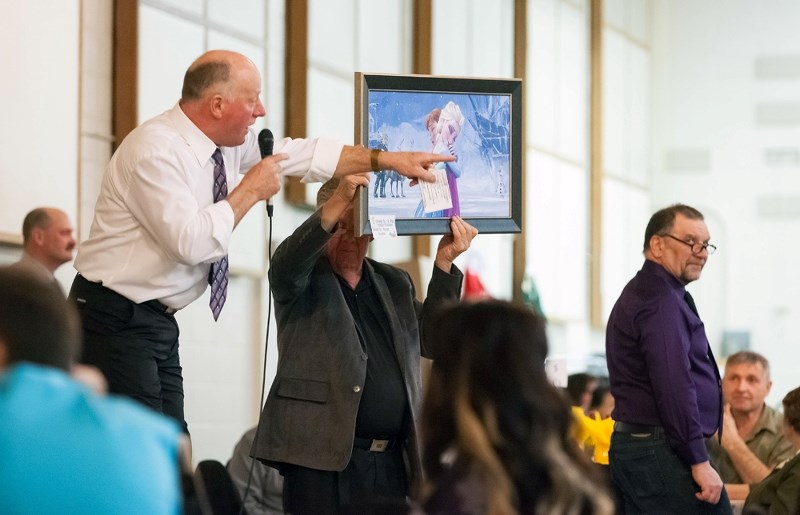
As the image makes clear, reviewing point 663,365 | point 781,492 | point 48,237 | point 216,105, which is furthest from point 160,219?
point 781,492

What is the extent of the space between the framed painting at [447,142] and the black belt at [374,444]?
0.60 meters

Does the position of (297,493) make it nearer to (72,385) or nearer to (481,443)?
(481,443)

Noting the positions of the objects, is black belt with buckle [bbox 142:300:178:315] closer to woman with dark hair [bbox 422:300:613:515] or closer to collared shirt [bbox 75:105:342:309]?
collared shirt [bbox 75:105:342:309]

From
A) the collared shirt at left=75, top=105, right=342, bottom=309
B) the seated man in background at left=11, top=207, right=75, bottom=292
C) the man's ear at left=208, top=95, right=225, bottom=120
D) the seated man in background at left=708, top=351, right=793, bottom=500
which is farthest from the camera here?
the seated man in background at left=708, top=351, right=793, bottom=500

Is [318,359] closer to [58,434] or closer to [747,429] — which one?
[58,434]

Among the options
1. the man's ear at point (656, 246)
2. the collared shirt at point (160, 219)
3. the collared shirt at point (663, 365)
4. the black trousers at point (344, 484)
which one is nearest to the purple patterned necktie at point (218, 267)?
the collared shirt at point (160, 219)

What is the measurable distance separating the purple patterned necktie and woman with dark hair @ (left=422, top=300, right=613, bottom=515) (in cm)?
161

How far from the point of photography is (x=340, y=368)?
3818 millimetres

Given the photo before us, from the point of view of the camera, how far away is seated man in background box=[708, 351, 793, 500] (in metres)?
6.06

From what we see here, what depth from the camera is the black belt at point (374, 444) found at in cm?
386

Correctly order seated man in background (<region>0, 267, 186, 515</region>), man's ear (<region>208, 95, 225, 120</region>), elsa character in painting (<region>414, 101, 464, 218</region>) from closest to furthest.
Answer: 1. seated man in background (<region>0, 267, 186, 515</region>)
2. man's ear (<region>208, 95, 225, 120</region>)
3. elsa character in painting (<region>414, 101, 464, 218</region>)

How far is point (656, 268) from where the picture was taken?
15.0ft

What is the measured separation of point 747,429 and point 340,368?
3182mm

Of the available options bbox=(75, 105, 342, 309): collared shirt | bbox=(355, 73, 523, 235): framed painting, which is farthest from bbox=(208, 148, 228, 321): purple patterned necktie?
bbox=(355, 73, 523, 235): framed painting
